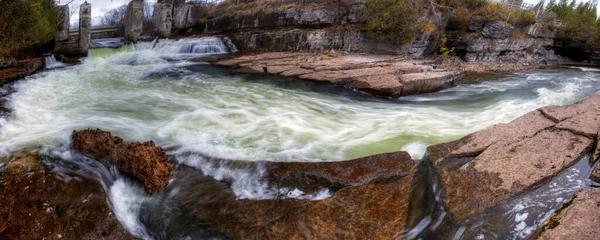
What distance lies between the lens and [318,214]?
260 cm

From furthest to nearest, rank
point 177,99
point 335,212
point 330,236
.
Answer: point 177,99 < point 335,212 < point 330,236

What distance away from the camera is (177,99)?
7.30 metres

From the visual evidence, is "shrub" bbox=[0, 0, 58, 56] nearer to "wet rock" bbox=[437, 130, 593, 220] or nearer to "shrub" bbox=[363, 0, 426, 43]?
"wet rock" bbox=[437, 130, 593, 220]

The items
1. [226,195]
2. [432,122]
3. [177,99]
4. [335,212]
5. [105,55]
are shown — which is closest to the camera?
[335,212]

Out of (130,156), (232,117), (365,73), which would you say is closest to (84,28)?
(232,117)

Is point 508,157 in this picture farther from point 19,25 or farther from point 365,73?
point 19,25

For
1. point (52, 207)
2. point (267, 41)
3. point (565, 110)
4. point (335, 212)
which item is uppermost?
point (267, 41)

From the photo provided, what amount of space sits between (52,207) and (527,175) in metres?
4.38

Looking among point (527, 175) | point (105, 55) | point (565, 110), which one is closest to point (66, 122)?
point (527, 175)

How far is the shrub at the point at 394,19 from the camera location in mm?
13062

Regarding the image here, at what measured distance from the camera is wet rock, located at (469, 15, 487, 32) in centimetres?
1636

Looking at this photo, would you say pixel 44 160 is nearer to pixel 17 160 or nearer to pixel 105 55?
pixel 17 160

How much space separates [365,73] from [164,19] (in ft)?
51.1

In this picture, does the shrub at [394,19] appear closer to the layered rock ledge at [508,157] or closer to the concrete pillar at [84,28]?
the layered rock ledge at [508,157]
